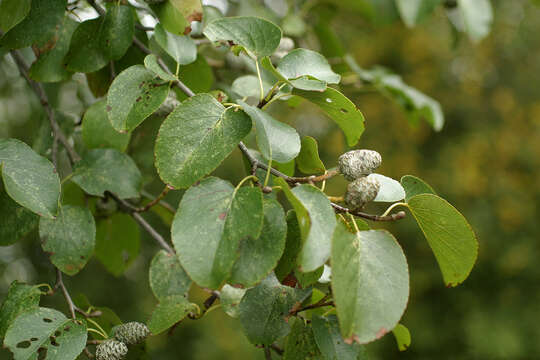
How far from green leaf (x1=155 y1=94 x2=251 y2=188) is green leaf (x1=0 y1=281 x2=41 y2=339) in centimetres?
27

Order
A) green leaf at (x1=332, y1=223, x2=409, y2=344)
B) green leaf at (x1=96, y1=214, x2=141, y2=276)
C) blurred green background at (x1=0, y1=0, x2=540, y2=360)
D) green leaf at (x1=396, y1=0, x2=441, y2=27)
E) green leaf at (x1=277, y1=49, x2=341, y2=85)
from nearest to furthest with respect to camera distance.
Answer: green leaf at (x1=332, y1=223, x2=409, y2=344), green leaf at (x1=277, y1=49, x2=341, y2=85), green leaf at (x1=96, y1=214, x2=141, y2=276), green leaf at (x1=396, y1=0, x2=441, y2=27), blurred green background at (x1=0, y1=0, x2=540, y2=360)

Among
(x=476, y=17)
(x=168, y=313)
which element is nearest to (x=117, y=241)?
(x=168, y=313)

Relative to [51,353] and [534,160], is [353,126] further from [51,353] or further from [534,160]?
[534,160]

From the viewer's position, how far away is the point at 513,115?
3.80 meters

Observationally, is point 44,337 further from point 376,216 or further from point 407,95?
point 407,95

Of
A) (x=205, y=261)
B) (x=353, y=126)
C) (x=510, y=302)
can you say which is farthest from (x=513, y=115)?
(x=205, y=261)

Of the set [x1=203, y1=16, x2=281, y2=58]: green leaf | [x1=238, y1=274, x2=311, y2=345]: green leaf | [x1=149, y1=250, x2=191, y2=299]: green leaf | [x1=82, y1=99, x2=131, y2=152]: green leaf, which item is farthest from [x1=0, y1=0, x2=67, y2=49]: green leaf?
[x1=238, y1=274, x2=311, y2=345]: green leaf

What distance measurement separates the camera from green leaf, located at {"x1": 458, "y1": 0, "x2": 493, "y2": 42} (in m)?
1.17

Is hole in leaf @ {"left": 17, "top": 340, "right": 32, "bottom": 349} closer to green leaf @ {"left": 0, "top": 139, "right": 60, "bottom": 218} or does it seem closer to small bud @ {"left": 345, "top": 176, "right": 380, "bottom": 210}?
green leaf @ {"left": 0, "top": 139, "right": 60, "bottom": 218}

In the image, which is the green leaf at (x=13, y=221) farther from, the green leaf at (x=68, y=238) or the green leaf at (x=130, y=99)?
the green leaf at (x=130, y=99)

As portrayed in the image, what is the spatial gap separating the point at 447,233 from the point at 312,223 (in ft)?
0.54

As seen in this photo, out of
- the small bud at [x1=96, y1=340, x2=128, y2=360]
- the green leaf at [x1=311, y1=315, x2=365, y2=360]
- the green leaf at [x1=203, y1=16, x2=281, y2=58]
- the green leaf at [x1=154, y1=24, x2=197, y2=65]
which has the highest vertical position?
the green leaf at [x1=203, y1=16, x2=281, y2=58]

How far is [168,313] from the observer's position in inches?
25.7

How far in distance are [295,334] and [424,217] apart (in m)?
0.24
